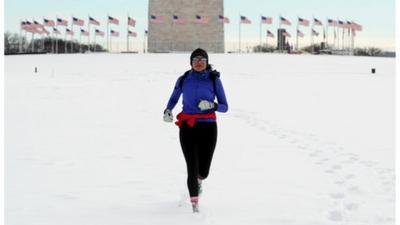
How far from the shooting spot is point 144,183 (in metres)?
7.65

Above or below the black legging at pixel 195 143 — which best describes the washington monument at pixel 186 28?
above

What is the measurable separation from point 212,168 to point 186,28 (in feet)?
207

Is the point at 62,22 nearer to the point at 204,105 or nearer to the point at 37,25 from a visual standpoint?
the point at 37,25

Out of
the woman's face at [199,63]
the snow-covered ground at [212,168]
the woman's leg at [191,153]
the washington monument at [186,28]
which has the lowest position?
the snow-covered ground at [212,168]

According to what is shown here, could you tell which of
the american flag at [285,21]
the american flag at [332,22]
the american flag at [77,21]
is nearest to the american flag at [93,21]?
the american flag at [77,21]

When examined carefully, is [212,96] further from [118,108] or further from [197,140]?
[118,108]

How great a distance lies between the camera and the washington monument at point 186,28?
70312 mm

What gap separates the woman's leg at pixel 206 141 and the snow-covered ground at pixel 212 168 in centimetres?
49

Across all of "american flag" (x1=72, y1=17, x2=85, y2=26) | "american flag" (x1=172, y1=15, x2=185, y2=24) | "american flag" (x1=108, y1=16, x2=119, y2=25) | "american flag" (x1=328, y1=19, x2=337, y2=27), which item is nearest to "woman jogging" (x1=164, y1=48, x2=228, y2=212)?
"american flag" (x1=172, y1=15, x2=185, y2=24)

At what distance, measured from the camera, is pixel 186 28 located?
233ft

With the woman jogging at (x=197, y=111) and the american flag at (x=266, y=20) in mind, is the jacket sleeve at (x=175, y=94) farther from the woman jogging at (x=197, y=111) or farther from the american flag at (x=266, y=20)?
the american flag at (x=266, y=20)

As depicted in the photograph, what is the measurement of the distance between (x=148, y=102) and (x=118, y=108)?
2.31 meters

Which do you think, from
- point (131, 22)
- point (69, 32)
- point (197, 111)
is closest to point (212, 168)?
point (197, 111)

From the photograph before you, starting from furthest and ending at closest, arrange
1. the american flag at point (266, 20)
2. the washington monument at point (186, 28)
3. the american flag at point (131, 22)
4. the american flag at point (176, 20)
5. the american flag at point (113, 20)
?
the american flag at point (266, 20) → the washington monument at point (186, 28) → the american flag at point (113, 20) → the american flag at point (176, 20) → the american flag at point (131, 22)
